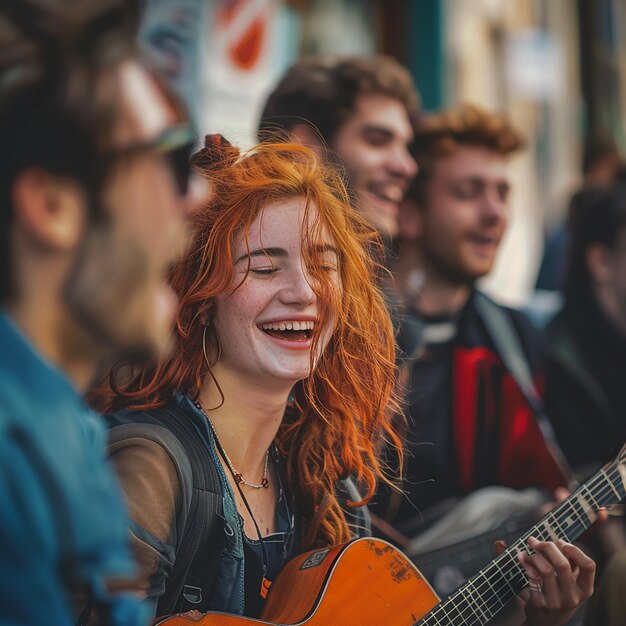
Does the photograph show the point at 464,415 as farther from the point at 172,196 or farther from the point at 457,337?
the point at 172,196

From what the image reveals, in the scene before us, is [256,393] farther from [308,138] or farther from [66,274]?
[308,138]

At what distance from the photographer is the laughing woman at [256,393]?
187cm

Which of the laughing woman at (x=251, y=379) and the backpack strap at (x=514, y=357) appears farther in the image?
the backpack strap at (x=514, y=357)

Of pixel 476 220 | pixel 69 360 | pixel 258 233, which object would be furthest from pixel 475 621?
pixel 476 220

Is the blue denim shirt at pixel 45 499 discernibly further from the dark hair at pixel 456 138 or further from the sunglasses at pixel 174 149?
the dark hair at pixel 456 138

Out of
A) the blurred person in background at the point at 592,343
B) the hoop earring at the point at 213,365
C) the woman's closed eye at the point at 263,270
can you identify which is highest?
the woman's closed eye at the point at 263,270

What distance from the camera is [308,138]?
2746 millimetres

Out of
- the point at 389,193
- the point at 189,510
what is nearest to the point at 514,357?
the point at 389,193

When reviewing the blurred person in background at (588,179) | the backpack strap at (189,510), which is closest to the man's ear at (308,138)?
the backpack strap at (189,510)

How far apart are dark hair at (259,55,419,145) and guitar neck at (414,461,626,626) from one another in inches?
59.9

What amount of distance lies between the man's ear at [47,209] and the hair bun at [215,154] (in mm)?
805

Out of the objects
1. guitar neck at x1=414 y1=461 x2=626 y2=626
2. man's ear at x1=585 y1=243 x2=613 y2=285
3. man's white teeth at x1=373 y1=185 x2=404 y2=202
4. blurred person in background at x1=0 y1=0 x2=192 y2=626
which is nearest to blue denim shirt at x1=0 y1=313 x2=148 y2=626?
blurred person in background at x1=0 y1=0 x2=192 y2=626

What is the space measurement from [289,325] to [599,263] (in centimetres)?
264

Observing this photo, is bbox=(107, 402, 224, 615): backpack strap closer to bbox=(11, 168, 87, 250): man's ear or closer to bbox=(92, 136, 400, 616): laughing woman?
bbox=(92, 136, 400, 616): laughing woman
